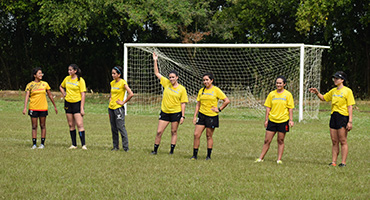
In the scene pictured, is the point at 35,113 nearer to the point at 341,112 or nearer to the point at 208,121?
the point at 208,121

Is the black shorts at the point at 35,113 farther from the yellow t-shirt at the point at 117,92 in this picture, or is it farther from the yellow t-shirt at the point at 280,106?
the yellow t-shirt at the point at 280,106

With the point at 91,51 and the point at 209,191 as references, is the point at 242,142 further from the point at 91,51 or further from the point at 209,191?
the point at 91,51

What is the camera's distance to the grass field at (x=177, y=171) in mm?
6617

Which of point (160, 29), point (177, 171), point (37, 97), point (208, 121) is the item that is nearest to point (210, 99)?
point (208, 121)

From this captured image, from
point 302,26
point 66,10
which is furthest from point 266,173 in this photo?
point 66,10

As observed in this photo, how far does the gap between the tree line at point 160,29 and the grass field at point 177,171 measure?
1534 centimetres

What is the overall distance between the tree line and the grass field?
15.3 m

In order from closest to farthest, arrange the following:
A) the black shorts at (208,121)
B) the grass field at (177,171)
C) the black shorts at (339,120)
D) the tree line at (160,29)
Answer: the grass field at (177,171) < the black shorts at (339,120) < the black shorts at (208,121) < the tree line at (160,29)

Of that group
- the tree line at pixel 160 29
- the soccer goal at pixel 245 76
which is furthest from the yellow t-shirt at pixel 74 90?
the tree line at pixel 160 29

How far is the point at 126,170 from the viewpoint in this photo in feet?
26.8

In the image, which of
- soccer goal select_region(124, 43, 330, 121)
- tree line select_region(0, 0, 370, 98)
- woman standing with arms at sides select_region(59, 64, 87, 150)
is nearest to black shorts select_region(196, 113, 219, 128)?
woman standing with arms at sides select_region(59, 64, 87, 150)

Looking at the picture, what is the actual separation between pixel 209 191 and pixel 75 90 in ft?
16.2

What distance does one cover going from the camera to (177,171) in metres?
8.20

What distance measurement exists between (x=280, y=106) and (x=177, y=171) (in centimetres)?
237
